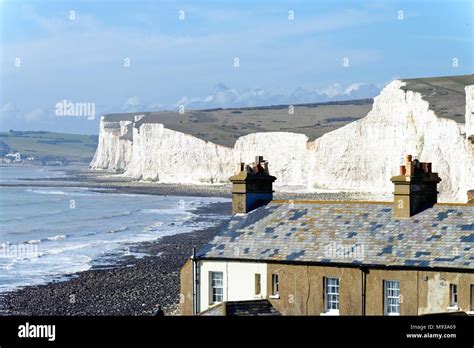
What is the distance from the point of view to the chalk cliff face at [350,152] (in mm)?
80625

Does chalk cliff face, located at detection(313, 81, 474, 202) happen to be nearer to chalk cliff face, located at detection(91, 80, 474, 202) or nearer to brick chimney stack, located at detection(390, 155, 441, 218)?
chalk cliff face, located at detection(91, 80, 474, 202)

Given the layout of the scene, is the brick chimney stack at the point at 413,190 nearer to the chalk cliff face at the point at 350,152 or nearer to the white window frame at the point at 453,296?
the white window frame at the point at 453,296

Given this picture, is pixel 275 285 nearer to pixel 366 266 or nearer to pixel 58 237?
pixel 366 266

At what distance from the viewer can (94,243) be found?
54.2 m

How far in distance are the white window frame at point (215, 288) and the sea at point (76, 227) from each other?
2224 centimetres

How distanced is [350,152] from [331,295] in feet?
297

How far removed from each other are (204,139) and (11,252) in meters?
97.5

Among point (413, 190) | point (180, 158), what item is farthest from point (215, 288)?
point (180, 158)

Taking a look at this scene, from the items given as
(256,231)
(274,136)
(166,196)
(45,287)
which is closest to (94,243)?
(45,287)

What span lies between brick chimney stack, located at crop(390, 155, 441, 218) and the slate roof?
17cm

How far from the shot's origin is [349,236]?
576 inches

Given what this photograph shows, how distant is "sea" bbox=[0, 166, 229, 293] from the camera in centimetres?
4367

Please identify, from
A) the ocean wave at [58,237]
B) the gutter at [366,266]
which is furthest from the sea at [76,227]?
the gutter at [366,266]

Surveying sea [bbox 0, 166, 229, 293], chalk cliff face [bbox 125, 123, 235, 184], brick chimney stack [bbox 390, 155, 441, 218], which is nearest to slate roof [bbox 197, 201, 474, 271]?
brick chimney stack [bbox 390, 155, 441, 218]
